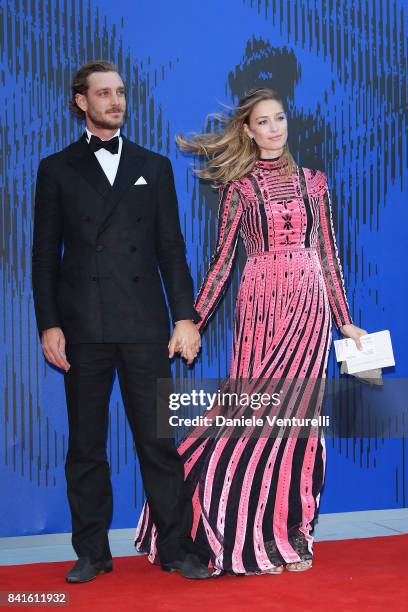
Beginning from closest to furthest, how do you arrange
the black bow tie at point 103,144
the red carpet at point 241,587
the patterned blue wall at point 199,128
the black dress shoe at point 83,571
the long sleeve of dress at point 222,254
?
the red carpet at point 241,587 < the black dress shoe at point 83,571 < the black bow tie at point 103,144 < the long sleeve of dress at point 222,254 < the patterned blue wall at point 199,128

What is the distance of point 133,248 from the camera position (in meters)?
2.93

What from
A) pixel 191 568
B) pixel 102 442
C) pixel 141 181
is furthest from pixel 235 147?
pixel 191 568

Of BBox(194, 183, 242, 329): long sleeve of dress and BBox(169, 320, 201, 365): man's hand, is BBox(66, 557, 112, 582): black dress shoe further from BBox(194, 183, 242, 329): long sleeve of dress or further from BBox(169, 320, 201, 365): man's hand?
BBox(194, 183, 242, 329): long sleeve of dress

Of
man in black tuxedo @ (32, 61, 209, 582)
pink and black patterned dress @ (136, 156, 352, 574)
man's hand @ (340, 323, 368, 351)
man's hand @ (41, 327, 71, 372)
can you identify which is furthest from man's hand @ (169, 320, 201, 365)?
man's hand @ (340, 323, 368, 351)

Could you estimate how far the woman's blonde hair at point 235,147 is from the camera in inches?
132

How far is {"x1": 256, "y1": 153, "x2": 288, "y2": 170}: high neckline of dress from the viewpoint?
3340 mm

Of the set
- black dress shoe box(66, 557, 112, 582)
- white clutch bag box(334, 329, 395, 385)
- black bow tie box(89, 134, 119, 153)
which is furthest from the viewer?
white clutch bag box(334, 329, 395, 385)

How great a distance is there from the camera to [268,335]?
3.23 metres

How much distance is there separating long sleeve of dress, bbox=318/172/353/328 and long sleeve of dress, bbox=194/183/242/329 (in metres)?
0.34

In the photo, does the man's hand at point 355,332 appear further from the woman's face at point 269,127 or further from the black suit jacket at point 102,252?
the woman's face at point 269,127

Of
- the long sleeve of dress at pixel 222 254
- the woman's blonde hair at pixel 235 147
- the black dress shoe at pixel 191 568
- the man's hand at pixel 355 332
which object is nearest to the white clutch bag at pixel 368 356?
the man's hand at pixel 355 332

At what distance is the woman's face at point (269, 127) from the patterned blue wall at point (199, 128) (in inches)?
20.0

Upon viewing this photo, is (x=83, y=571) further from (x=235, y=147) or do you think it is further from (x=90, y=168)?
(x=235, y=147)

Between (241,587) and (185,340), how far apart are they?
2.88 ft
